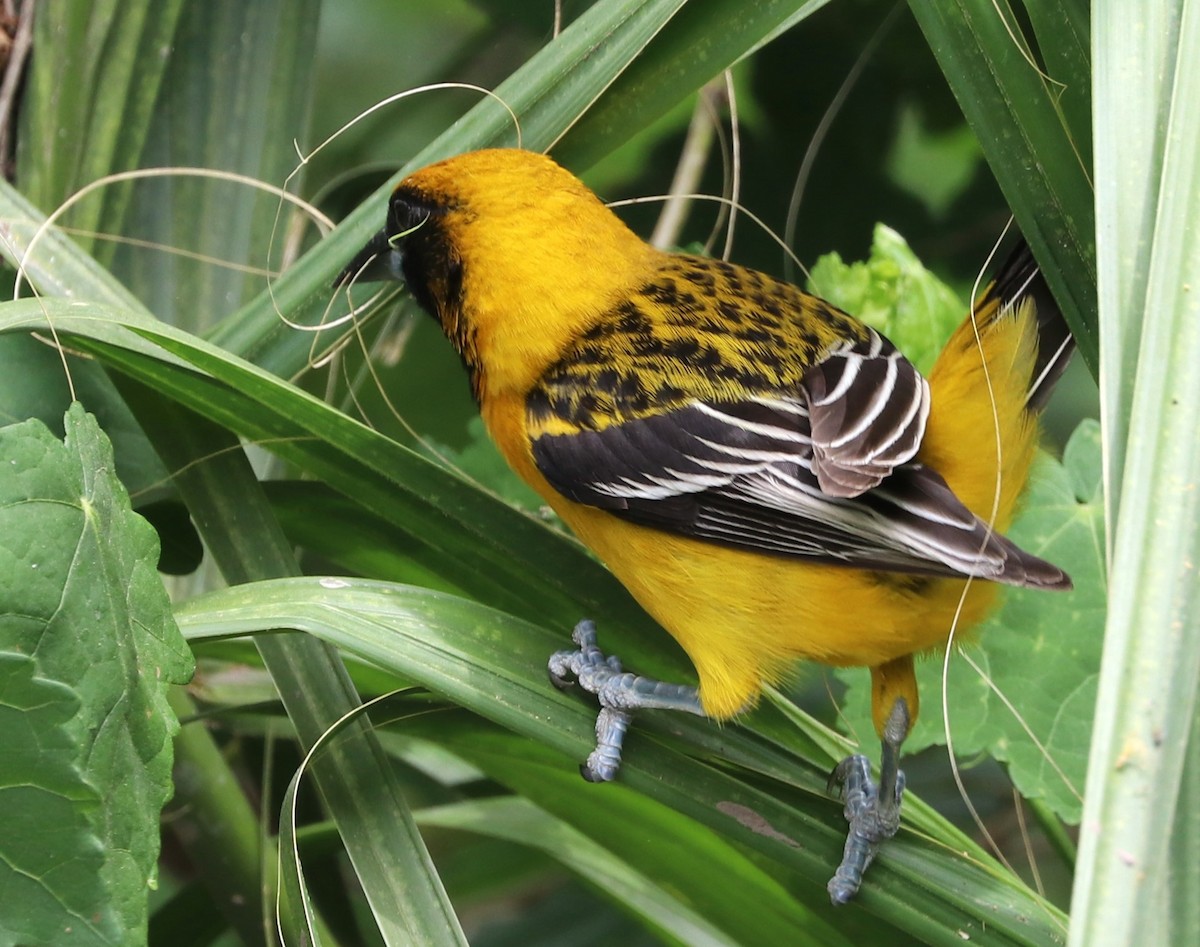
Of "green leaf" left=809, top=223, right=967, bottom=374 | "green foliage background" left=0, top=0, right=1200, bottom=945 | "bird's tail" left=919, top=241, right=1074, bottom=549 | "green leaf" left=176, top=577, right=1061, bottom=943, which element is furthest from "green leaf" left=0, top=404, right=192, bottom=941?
"green leaf" left=809, top=223, right=967, bottom=374

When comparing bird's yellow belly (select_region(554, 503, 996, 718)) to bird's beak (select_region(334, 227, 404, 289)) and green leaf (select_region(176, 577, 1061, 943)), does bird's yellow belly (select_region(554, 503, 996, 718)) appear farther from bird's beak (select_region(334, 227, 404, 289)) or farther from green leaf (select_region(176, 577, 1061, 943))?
bird's beak (select_region(334, 227, 404, 289))

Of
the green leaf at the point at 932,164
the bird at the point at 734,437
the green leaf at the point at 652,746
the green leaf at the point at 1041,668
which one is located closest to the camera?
the green leaf at the point at 652,746

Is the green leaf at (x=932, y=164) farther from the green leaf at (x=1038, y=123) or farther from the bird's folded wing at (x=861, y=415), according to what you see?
the green leaf at (x=1038, y=123)

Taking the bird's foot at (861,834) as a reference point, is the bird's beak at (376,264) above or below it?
above

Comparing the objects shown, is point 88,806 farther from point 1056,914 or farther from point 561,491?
point 1056,914

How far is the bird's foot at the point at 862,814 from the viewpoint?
1.32 meters

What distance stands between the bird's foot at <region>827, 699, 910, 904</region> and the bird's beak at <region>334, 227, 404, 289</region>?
0.90 meters

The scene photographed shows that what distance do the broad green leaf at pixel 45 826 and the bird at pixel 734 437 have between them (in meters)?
0.54

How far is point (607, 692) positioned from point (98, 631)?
0.58m

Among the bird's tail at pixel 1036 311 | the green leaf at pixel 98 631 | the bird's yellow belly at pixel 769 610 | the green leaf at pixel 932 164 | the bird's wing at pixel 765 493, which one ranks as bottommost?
the green leaf at pixel 98 631

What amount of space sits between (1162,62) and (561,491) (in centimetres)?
85

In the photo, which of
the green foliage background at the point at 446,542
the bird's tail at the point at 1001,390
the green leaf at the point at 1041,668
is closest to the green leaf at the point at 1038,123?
the green foliage background at the point at 446,542

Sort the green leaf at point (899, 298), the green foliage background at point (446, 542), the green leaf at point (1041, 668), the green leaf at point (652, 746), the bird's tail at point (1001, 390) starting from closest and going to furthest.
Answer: the green foliage background at point (446, 542) → the green leaf at point (652, 746) → the bird's tail at point (1001, 390) → the green leaf at point (1041, 668) → the green leaf at point (899, 298)

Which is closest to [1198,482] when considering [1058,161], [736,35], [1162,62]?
[1162,62]
